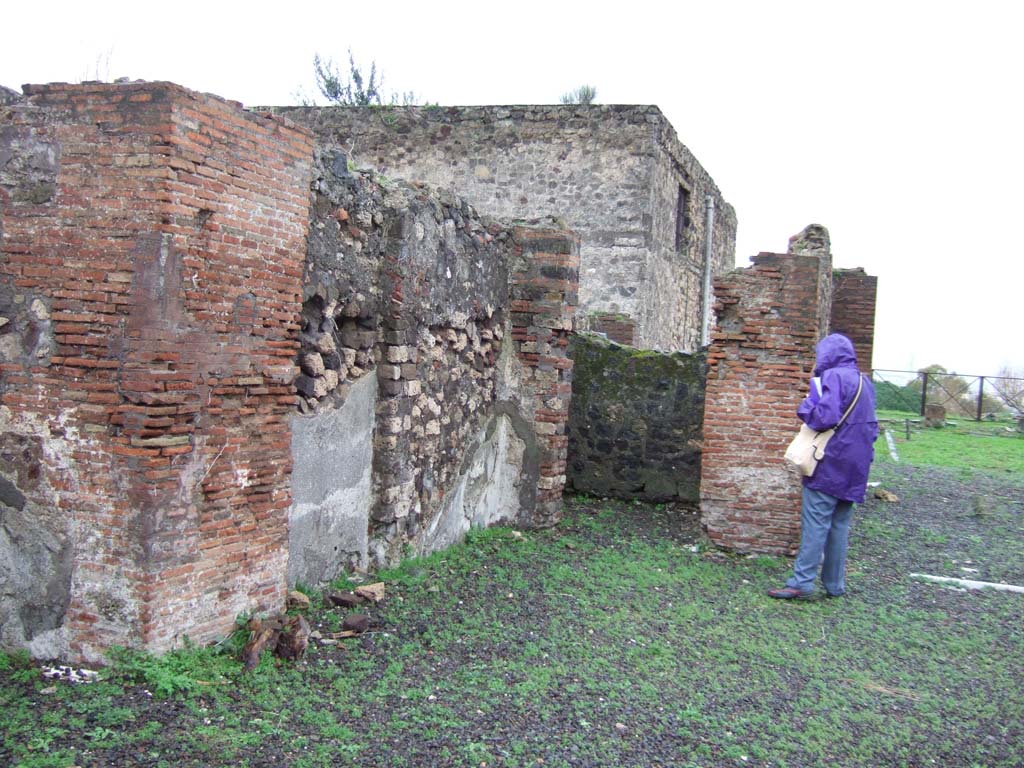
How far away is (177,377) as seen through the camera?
4.22 meters

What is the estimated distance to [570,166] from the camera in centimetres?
1484

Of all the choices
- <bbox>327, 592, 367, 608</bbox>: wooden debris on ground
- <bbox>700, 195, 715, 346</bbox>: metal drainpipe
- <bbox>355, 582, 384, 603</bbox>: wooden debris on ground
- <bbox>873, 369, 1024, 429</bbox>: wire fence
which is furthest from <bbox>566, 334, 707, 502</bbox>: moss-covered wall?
<bbox>873, 369, 1024, 429</bbox>: wire fence

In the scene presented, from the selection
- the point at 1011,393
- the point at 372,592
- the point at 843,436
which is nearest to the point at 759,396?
the point at 843,436

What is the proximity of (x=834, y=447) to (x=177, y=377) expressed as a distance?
455 cm

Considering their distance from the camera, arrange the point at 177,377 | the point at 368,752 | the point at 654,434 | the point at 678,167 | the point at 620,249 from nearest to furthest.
A: the point at 368,752, the point at 177,377, the point at 654,434, the point at 620,249, the point at 678,167

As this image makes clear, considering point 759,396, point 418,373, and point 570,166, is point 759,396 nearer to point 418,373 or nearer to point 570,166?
point 418,373

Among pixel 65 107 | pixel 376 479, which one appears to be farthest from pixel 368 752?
pixel 65 107

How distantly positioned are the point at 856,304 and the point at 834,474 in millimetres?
6968

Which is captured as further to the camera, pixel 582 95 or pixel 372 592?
pixel 582 95

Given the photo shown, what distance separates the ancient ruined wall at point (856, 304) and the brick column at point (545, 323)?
6.13m

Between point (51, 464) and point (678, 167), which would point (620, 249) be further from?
point (51, 464)

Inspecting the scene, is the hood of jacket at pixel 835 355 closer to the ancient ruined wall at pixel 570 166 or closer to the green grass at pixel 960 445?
the ancient ruined wall at pixel 570 166

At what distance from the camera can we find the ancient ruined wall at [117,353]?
412cm

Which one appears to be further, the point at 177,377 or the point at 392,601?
the point at 392,601
